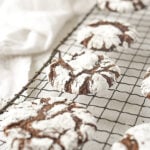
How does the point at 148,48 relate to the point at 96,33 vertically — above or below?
below

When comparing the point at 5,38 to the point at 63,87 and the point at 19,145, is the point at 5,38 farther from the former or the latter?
the point at 19,145

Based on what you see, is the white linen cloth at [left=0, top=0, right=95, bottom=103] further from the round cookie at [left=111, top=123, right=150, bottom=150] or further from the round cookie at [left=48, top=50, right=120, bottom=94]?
the round cookie at [left=111, top=123, right=150, bottom=150]

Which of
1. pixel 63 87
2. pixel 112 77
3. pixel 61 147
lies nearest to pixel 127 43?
pixel 112 77

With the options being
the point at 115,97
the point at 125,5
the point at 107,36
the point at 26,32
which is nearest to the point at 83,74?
the point at 115,97

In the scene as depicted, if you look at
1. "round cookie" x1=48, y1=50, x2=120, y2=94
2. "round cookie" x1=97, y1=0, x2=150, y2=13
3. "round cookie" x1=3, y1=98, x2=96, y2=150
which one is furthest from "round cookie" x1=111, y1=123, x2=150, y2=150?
"round cookie" x1=97, y1=0, x2=150, y2=13

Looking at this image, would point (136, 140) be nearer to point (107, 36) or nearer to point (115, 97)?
point (115, 97)
